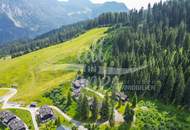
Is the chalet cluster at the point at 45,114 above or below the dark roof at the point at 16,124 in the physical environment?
above

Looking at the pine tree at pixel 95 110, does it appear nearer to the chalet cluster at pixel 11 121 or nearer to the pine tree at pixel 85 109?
the pine tree at pixel 85 109

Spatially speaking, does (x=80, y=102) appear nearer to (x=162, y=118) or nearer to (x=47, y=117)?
(x=47, y=117)

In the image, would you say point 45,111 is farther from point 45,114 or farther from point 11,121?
point 11,121

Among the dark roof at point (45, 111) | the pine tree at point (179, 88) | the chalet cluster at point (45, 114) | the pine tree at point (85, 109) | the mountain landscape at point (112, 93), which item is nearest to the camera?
the mountain landscape at point (112, 93)

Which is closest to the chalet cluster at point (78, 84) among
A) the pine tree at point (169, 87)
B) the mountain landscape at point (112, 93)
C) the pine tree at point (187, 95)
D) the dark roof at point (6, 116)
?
the mountain landscape at point (112, 93)

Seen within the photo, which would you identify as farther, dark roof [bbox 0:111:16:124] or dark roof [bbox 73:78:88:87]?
dark roof [bbox 73:78:88:87]

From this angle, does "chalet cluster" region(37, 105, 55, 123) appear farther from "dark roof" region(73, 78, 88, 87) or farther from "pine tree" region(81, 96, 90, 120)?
"dark roof" region(73, 78, 88, 87)

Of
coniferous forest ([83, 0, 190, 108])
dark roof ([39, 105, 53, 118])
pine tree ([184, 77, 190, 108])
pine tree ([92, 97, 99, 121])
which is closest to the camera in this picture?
pine tree ([92, 97, 99, 121])

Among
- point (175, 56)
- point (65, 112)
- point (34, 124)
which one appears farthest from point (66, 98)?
point (175, 56)

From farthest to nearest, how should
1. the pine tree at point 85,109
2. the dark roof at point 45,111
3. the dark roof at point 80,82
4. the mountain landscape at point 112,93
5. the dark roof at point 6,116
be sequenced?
the dark roof at point 80,82
the dark roof at point 6,116
the dark roof at point 45,111
the pine tree at point 85,109
the mountain landscape at point 112,93

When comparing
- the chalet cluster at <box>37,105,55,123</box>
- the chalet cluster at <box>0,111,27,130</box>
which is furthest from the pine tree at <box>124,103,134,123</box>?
the chalet cluster at <box>0,111,27,130</box>
